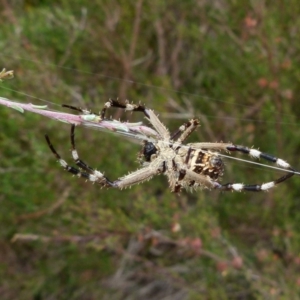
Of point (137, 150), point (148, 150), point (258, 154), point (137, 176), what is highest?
point (258, 154)

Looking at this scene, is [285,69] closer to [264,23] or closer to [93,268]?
[264,23]

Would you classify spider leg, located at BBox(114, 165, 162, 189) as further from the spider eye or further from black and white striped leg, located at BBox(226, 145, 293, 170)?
black and white striped leg, located at BBox(226, 145, 293, 170)

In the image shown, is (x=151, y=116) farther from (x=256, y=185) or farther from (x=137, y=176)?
(x=256, y=185)

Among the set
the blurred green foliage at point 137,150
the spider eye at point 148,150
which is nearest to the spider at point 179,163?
the spider eye at point 148,150

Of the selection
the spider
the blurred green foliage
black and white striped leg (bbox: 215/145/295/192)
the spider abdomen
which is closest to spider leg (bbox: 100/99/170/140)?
the spider

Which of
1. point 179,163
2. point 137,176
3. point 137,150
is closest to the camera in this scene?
point 179,163

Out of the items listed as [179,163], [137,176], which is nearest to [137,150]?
[137,176]

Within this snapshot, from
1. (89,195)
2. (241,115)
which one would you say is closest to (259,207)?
(241,115)
